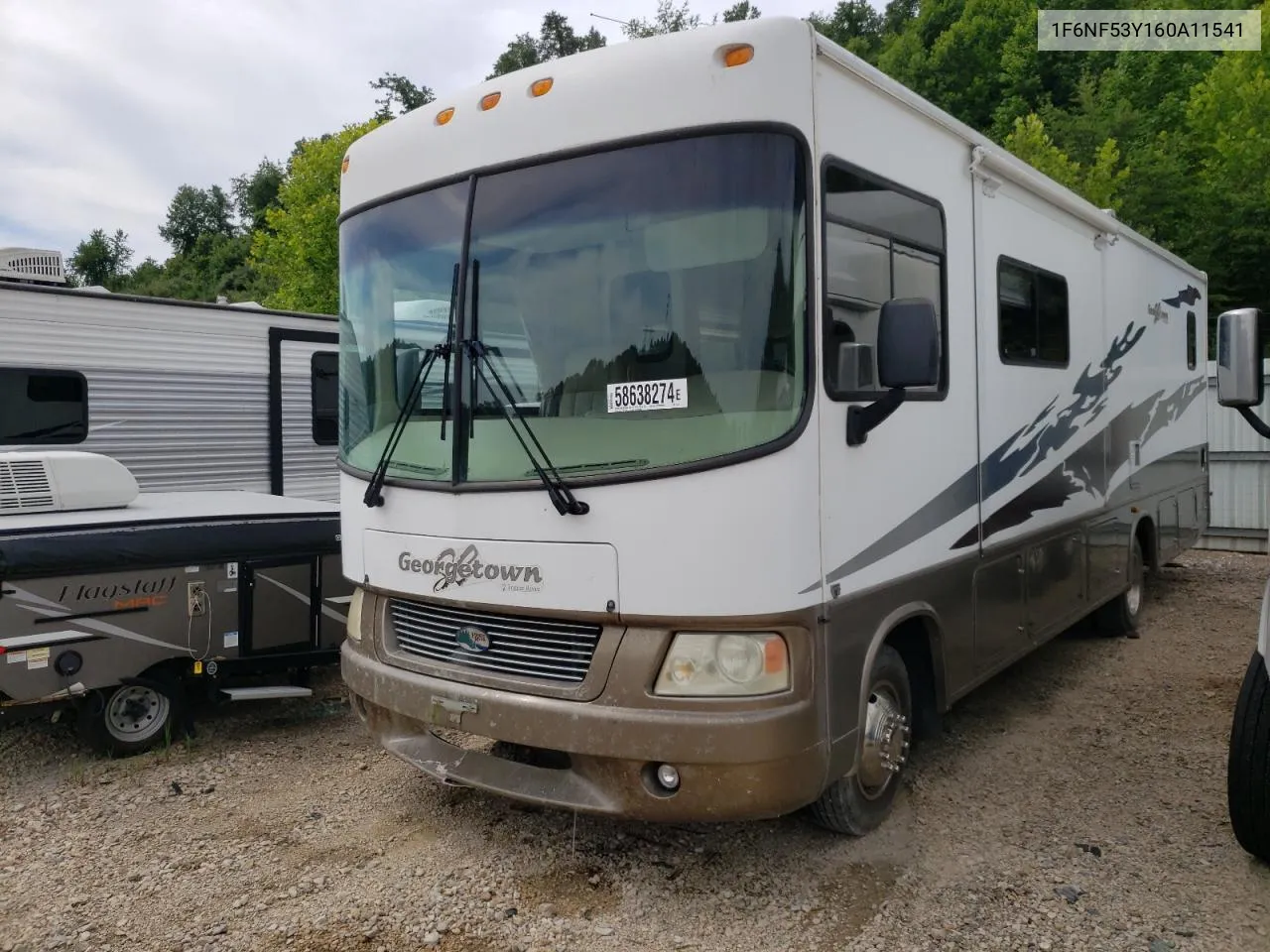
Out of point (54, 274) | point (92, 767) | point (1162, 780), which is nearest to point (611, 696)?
point (1162, 780)

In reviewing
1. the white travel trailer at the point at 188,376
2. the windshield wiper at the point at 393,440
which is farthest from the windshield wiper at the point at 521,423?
the white travel trailer at the point at 188,376

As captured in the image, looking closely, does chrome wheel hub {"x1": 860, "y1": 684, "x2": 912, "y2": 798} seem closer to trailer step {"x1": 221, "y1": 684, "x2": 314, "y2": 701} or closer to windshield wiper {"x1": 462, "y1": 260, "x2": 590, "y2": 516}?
windshield wiper {"x1": 462, "y1": 260, "x2": 590, "y2": 516}

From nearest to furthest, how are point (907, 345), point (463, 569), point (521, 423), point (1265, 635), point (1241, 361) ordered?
point (907, 345)
point (1265, 635)
point (521, 423)
point (463, 569)
point (1241, 361)

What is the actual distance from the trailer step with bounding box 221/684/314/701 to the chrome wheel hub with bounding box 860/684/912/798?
2998 mm

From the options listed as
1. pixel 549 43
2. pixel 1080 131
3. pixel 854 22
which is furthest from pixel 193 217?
pixel 1080 131

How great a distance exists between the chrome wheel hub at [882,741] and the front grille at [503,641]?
109 centimetres

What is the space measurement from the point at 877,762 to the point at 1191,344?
6535 mm

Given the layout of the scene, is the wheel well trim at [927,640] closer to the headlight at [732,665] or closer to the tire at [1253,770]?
the headlight at [732,665]

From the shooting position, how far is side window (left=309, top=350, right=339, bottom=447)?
7.33 metres

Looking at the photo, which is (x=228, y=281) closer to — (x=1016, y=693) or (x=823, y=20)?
(x=823, y=20)

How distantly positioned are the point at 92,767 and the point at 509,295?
3.22 metres

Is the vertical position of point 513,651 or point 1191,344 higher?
point 1191,344

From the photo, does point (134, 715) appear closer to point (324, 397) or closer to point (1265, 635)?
point (324, 397)

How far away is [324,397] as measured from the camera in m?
7.73
